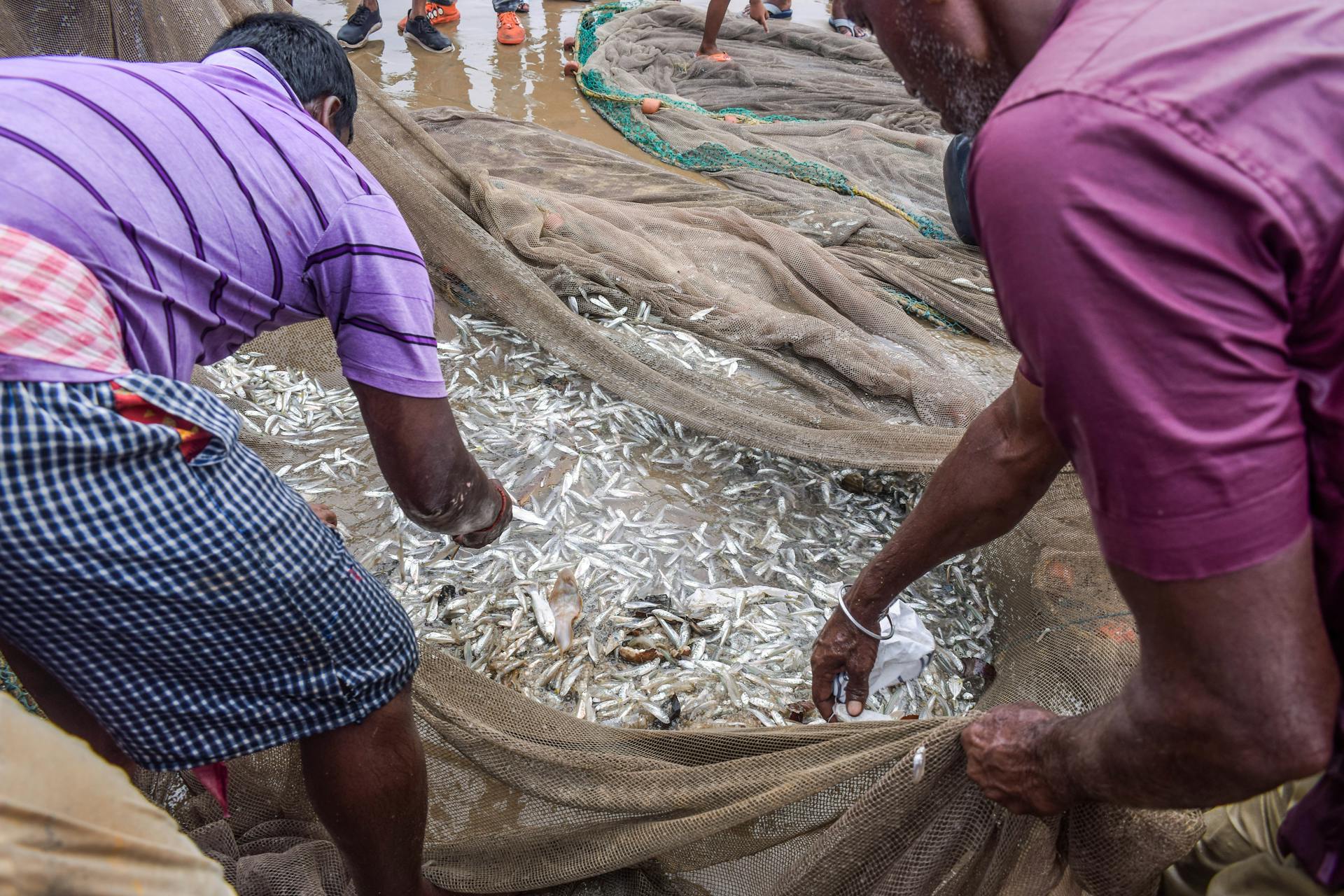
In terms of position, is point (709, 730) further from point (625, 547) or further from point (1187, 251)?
point (1187, 251)

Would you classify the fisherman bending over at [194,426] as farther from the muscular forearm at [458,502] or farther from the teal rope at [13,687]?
the teal rope at [13,687]

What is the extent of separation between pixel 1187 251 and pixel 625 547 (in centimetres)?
242

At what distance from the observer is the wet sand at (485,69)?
7.88 metres

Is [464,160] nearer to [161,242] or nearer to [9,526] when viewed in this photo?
[161,242]

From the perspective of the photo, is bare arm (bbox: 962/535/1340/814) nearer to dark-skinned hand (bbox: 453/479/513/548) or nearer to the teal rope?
dark-skinned hand (bbox: 453/479/513/548)

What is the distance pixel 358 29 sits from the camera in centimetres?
862

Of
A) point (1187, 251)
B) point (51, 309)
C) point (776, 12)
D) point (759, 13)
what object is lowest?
point (776, 12)

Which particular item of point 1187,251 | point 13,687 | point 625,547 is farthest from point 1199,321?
point 13,687

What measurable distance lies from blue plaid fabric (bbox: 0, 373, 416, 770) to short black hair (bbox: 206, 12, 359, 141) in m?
0.93

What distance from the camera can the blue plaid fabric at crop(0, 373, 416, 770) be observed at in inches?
56.2

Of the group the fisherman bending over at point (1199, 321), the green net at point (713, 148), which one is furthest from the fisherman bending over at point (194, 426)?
the green net at point (713, 148)

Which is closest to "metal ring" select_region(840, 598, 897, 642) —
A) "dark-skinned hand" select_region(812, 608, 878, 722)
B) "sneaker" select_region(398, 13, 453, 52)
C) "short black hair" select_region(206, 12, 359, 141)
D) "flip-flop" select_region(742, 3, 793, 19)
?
"dark-skinned hand" select_region(812, 608, 878, 722)

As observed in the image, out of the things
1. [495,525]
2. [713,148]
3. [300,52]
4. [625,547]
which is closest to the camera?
[300,52]

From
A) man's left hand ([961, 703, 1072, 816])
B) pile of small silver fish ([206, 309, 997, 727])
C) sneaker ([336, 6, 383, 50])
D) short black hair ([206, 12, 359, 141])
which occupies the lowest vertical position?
pile of small silver fish ([206, 309, 997, 727])
